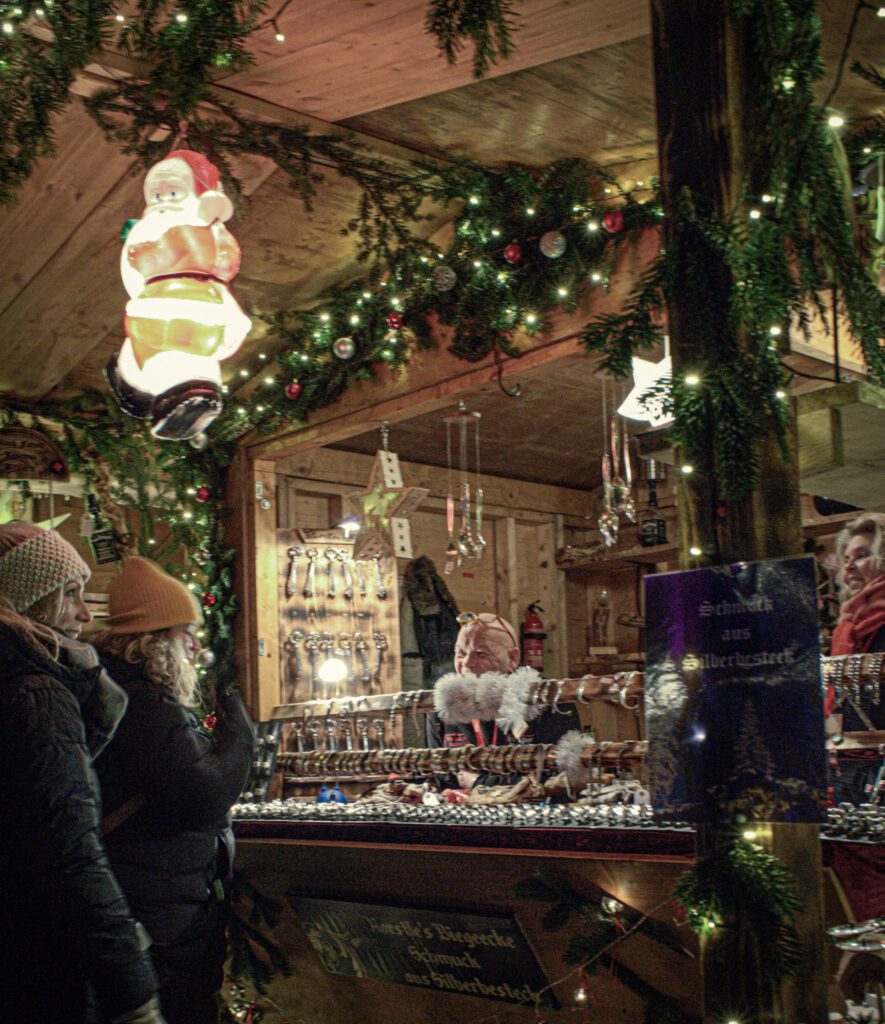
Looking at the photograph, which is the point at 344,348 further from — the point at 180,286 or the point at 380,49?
the point at 180,286

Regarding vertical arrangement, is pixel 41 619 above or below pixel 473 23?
below

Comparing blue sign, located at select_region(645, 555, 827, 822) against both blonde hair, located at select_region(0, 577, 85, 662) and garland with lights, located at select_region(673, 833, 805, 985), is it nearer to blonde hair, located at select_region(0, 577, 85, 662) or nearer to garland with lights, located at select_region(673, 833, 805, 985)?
garland with lights, located at select_region(673, 833, 805, 985)

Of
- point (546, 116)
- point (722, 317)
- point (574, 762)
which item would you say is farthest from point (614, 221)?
point (722, 317)

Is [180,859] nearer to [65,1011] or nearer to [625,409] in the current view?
[65,1011]

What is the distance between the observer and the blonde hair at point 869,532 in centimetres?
432

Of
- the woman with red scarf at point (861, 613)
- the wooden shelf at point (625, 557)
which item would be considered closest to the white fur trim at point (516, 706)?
the woman with red scarf at point (861, 613)

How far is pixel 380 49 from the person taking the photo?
4.05 metres

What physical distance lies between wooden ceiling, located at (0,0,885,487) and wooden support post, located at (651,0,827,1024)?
3.18ft

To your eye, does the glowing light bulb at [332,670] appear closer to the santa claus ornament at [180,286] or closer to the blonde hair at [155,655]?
the santa claus ornament at [180,286]

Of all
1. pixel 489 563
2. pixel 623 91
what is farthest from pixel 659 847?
pixel 489 563

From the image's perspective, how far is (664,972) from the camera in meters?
2.99

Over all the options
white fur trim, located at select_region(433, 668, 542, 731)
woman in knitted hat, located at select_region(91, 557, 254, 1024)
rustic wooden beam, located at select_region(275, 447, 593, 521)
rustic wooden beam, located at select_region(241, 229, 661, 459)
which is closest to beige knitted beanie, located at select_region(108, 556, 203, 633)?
woman in knitted hat, located at select_region(91, 557, 254, 1024)

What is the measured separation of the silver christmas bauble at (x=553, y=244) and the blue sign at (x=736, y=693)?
2733 millimetres

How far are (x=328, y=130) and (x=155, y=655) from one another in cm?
261
